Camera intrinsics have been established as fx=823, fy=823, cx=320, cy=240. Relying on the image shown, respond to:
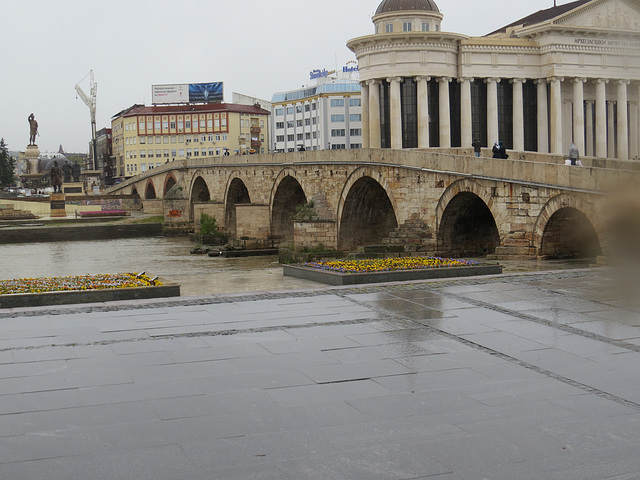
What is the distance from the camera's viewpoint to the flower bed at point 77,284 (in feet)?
42.1

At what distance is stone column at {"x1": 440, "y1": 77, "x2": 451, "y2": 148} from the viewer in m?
49.5

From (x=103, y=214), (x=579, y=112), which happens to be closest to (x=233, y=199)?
(x=103, y=214)

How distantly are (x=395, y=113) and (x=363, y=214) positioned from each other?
684 inches

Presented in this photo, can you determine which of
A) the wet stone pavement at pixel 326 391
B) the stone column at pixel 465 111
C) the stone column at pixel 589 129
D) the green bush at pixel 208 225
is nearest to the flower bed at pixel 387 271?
the wet stone pavement at pixel 326 391

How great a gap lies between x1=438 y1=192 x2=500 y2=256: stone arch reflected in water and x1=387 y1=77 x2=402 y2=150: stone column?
23124 mm

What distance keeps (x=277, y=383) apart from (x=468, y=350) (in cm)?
225

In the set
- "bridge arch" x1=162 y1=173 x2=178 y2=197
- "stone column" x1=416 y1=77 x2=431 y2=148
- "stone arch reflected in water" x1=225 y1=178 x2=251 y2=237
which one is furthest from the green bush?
"stone column" x1=416 y1=77 x2=431 y2=148

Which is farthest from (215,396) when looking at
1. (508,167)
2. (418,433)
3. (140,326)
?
(508,167)

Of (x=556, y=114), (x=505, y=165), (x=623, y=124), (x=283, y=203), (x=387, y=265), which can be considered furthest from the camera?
(x=623, y=124)

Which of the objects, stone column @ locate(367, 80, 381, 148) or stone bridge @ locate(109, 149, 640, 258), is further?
stone column @ locate(367, 80, 381, 148)

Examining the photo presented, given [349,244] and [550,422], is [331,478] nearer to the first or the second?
[550,422]

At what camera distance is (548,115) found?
171 ft

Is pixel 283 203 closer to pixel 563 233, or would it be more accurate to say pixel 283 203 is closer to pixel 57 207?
pixel 563 233

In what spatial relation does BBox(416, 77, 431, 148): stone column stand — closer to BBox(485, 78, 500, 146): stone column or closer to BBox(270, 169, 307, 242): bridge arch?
BBox(485, 78, 500, 146): stone column
